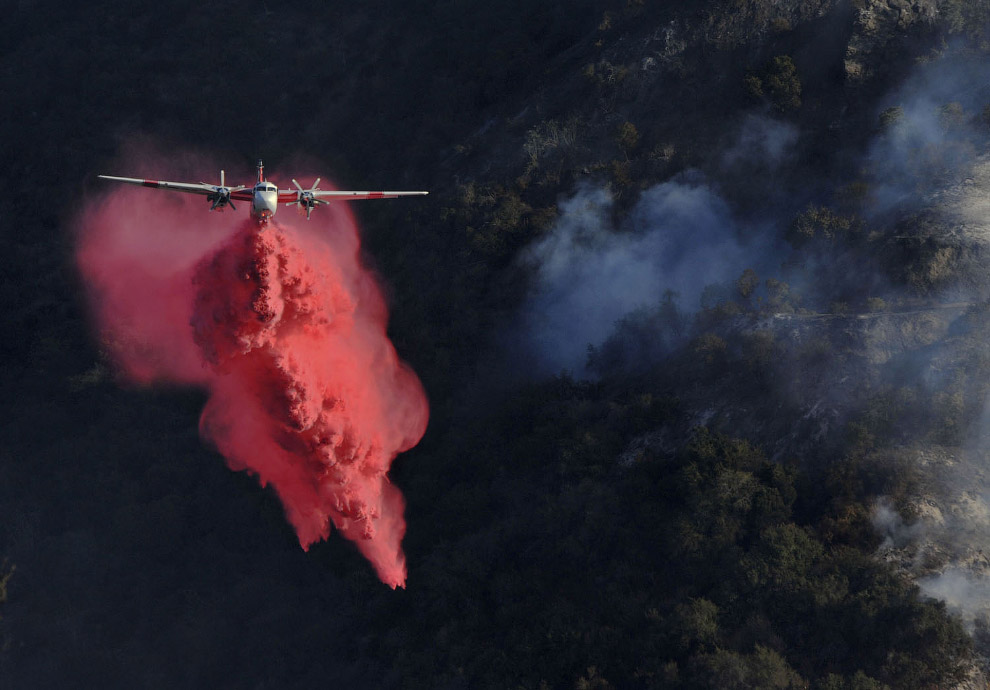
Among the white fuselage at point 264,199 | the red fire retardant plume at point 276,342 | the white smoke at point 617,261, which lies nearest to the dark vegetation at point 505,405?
the white smoke at point 617,261

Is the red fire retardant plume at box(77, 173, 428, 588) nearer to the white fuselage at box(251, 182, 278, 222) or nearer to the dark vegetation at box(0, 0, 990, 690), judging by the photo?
the white fuselage at box(251, 182, 278, 222)

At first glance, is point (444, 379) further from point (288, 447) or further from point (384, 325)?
point (288, 447)

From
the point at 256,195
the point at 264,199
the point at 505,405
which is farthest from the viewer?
the point at 505,405

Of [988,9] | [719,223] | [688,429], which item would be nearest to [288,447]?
[688,429]

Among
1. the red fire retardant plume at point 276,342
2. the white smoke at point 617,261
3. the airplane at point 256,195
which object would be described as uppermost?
the white smoke at point 617,261

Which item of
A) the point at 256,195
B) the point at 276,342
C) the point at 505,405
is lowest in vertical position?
the point at 276,342

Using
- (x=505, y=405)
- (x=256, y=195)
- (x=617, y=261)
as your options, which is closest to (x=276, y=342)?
(x=256, y=195)

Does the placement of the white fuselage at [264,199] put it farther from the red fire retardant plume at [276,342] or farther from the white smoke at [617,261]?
the white smoke at [617,261]

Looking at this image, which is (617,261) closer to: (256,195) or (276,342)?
(276,342)
